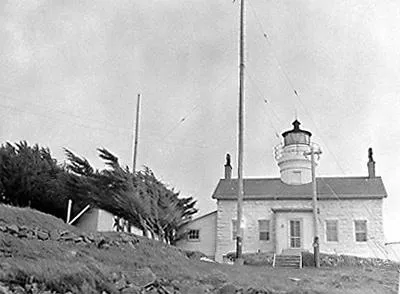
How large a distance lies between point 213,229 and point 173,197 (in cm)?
443

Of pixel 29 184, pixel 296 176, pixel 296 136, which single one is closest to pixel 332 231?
pixel 296 176

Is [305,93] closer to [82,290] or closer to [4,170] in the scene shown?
[4,170]

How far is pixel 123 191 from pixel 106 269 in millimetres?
12776

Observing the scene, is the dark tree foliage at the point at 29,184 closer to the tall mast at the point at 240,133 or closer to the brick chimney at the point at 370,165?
the tall mast at the point at 240,133

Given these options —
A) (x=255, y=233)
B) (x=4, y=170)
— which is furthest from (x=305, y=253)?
(x=4, y=170)

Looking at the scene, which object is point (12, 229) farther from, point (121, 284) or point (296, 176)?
point (296, 176)

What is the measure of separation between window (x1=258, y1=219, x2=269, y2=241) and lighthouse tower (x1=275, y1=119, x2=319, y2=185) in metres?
2.36

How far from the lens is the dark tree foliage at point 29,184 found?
25125 millimetres

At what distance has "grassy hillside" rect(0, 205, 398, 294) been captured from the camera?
360 inches

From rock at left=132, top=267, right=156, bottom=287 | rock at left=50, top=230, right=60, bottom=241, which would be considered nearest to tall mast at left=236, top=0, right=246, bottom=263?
rock at left=50, top=230, right=60, bottom=241

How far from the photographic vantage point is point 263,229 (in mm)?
30844

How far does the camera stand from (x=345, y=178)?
32500 mm

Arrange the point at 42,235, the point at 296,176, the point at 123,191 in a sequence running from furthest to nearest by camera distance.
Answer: the point at 296,176 → the point at 123,191 → the point at 42,235

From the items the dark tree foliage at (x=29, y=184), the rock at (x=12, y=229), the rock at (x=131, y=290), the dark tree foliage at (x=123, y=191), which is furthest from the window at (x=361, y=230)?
the rock at (x=131, y=290)
